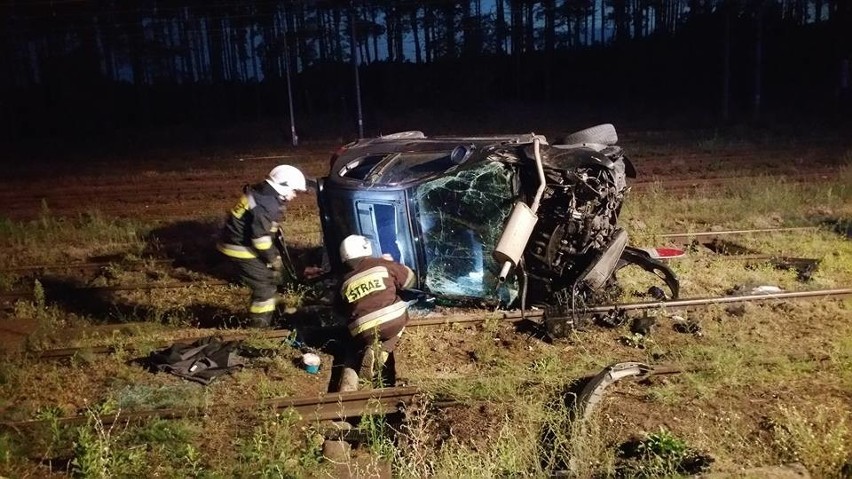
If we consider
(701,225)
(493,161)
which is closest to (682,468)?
(493,161)

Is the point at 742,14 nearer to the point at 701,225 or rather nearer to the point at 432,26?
the point at 432,26

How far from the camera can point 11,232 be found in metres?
10.5

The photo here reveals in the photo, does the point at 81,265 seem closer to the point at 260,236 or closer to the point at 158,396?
the point at 260,236

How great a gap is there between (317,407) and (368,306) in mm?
868

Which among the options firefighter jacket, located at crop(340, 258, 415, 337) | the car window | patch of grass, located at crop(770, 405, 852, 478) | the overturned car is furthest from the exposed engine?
patch of grass, located at crop(770, 405, 852, 478)

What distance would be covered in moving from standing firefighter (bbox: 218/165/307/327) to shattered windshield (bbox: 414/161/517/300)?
1.38 metres

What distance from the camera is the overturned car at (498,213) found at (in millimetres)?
5348

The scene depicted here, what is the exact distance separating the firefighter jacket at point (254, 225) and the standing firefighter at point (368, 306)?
112 cm

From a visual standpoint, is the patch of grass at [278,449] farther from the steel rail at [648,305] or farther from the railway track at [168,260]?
the railway track at [168,260]

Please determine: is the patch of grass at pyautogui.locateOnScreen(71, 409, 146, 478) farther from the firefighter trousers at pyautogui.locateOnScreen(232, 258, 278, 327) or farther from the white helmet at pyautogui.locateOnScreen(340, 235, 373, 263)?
the firefighter trousers at pyautogui.locateOnScreen(232, 258, 278, 327)

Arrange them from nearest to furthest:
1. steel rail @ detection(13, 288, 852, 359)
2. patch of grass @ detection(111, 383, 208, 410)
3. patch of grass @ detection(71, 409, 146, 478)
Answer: patch of grass @ detection(71, 409, 146, 478) < patch of grass @ detection(111, 383, 208, 410) < steel rail @ detection(13, 288, 852, 359)

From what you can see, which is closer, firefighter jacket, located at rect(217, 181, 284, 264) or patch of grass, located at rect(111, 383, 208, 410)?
patch of grass, located at rect(111, 383, 208, 410)

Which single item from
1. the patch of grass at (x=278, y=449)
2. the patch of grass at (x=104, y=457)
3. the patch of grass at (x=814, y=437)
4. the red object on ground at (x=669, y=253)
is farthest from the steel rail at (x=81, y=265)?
the patch of grass at (x=814, y=437)

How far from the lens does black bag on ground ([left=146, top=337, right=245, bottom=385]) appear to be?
205 inches
